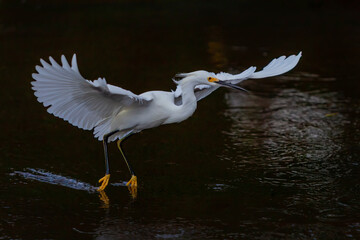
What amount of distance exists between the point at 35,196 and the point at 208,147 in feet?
7.10

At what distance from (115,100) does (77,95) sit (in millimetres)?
361

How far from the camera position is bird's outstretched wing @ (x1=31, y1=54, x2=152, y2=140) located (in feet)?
16.1

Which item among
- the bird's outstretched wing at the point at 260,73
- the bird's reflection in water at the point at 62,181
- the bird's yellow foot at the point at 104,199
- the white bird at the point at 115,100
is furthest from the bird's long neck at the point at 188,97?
the bird's yellow foot at the point at 104,199

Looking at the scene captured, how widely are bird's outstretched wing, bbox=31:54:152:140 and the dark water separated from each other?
0.68m

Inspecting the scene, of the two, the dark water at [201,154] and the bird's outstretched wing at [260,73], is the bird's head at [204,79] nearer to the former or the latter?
the bird's outstretched wing at [260,73]

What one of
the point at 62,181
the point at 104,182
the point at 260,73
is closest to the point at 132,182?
the point at 104,182

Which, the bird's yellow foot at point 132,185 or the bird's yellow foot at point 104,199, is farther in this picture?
the bird's yellow foot at point 132,185

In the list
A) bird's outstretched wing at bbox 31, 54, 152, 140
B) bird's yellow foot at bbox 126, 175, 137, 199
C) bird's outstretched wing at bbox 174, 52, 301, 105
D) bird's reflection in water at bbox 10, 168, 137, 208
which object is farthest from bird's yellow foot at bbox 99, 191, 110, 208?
bird's outstretched wing at bbox 174, 52, 301, 105

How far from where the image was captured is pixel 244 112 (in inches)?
329

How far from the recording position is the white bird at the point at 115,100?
199 inches

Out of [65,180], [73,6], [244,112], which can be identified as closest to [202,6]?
[73,6]

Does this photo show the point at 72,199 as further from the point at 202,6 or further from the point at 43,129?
the point at 202,6

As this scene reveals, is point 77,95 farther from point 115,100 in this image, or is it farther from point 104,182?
point 104,182

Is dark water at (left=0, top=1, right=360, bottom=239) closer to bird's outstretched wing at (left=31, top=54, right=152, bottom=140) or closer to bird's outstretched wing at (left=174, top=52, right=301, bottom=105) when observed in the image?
bird's outstretched wing at (left=31, top=54, right=152, bottom=140)
